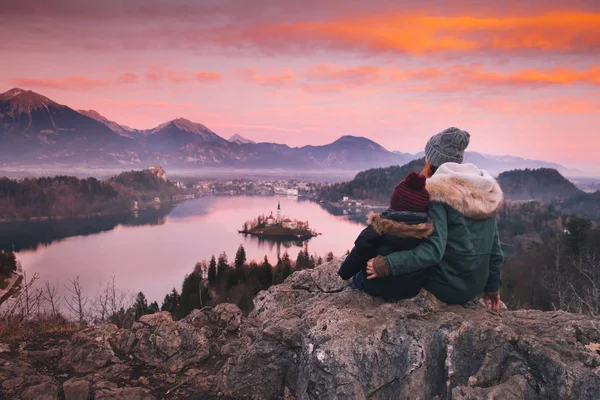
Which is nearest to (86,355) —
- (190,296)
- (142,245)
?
(190,296)

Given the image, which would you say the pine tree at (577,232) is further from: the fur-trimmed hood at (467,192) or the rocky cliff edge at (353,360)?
the fur-trimmed hood at (467,192)

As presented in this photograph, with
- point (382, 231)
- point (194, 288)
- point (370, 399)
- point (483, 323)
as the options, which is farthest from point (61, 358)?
point (194, 288)

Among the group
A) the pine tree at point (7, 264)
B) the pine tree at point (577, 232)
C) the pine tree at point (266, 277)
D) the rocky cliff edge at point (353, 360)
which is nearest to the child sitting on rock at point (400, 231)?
the rocky cliff edge at point (353, 360)

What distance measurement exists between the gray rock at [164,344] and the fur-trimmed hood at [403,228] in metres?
2.87

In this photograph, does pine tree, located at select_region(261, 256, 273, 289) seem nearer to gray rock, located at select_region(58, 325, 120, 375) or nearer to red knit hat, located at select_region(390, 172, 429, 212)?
gray rock, located at select_region(58, 325, 120, 375)

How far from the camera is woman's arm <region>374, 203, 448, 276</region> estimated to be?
111 inches

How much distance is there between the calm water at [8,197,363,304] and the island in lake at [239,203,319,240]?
2970mm

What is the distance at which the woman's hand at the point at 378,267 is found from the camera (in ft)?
9.54

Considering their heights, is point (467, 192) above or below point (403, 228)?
above

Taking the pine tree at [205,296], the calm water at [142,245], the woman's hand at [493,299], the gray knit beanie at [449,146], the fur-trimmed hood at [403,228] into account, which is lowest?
the calm water at [142,245]

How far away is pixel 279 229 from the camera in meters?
81.4

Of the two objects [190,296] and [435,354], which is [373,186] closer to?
[190,296]

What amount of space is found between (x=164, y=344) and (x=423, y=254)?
326cm

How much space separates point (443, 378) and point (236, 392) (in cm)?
183
